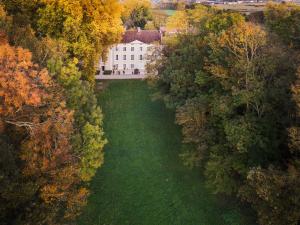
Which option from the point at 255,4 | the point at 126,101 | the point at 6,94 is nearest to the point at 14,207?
the point at 6,94

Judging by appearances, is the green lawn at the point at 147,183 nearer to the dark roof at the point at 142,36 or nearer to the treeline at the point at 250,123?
the treeline at the point at 250,123

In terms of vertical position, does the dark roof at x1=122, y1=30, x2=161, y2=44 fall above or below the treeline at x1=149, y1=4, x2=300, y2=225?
above

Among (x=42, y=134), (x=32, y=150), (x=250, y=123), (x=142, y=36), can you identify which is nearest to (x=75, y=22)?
(x=42, y=134)

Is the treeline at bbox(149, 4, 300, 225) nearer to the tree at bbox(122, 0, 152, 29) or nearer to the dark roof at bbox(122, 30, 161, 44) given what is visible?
the dark roof at bbox(122, 30, 161, 44)

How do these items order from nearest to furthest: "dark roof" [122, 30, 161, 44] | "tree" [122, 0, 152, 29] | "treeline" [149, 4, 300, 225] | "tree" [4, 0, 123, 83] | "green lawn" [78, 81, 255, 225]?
"treeline" [149, 4, 300, 225] → "green lawn" [78, 81, 255, 225] → "tree" [4, 0, 123, 83] → "dark roof" [122, 30, 161, 44] → "tree" [122, 0, 152, 29]

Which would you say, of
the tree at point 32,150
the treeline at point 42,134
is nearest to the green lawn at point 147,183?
the treeline at point 42,134

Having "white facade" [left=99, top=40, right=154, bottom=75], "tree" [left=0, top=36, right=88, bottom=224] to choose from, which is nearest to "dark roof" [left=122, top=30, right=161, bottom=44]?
"white facade" [left=99, top=40, right=154, bottom=75]

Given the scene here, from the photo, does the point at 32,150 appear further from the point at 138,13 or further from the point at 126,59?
the point at 138,13
